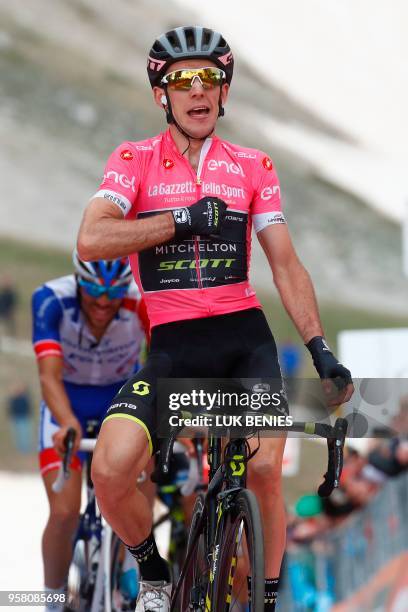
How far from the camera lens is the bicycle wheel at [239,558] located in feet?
11.9

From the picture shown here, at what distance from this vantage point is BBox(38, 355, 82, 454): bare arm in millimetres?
5719

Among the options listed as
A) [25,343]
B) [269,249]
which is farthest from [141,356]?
[25,343]

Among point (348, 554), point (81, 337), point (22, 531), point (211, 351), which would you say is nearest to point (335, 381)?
point (211, 351)

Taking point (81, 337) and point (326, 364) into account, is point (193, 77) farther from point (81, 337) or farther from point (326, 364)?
point (81, 337)

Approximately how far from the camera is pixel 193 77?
446cm

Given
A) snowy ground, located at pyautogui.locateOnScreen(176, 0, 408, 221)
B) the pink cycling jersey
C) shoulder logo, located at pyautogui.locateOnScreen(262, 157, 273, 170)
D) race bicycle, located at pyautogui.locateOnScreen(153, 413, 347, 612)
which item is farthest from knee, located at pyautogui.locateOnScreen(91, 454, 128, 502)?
snowy ground, located at pyautogui.locateOnScreen(176, 0, 408, 221)

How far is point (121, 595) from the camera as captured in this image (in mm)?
5648

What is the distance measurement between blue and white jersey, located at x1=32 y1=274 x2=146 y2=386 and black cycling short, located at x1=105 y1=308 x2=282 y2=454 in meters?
1.75

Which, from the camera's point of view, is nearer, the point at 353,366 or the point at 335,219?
the point at 353,366

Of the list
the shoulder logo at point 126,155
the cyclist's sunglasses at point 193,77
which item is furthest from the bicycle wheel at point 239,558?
the cyclist's sunglasses at point 193,77

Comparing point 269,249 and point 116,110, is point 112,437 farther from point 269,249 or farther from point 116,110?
point 116,110

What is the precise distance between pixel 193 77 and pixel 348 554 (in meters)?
5.61

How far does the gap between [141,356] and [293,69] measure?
43.0 m

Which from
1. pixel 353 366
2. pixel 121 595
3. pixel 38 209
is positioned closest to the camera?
pixel 121 595
